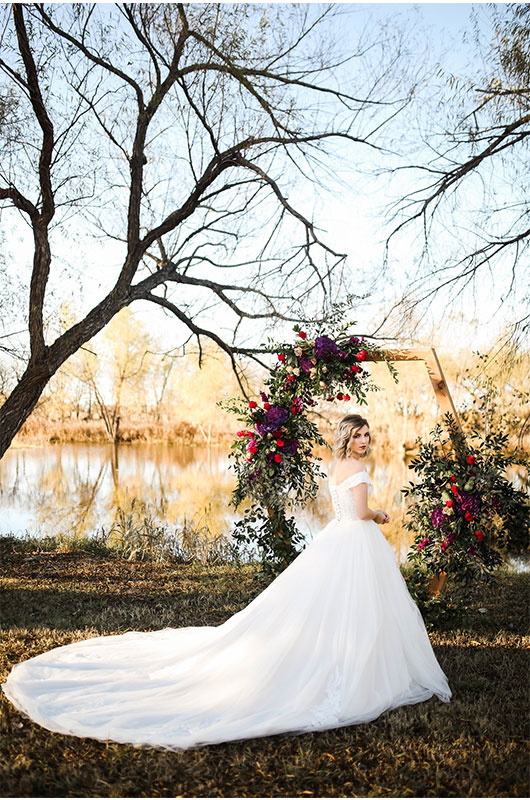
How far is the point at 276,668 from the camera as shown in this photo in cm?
375

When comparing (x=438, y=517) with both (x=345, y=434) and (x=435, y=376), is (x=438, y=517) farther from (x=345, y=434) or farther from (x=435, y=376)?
(x=345, y=434)

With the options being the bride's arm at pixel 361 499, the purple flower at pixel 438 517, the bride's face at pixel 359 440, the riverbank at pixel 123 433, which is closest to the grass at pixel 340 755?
the purple flower at pixel 438 517

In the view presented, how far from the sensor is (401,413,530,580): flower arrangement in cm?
530

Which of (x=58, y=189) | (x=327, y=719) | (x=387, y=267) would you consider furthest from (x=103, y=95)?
(x=327, y=719)

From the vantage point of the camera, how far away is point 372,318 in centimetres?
819

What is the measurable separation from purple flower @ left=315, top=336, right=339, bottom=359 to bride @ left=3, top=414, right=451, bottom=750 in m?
1.19

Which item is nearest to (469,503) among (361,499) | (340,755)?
(361,499)

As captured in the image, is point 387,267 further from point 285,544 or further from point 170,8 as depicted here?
point 170,8

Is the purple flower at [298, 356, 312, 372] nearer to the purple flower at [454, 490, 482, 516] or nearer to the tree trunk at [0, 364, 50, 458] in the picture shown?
the purple flower at [454, 490, 482, 516]

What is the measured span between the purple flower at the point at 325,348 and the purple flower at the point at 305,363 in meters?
0.10

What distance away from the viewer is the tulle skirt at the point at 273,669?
347cm

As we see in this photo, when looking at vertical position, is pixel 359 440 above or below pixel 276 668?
above

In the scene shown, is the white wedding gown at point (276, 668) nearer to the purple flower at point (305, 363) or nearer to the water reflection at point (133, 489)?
the purple flower at point (305, 363)

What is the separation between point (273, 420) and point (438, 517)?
1572 mm
